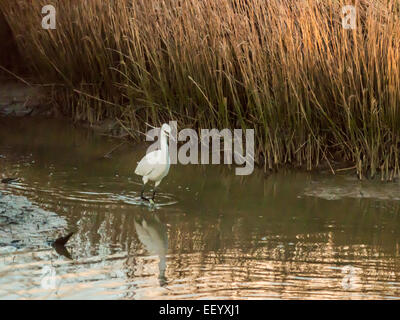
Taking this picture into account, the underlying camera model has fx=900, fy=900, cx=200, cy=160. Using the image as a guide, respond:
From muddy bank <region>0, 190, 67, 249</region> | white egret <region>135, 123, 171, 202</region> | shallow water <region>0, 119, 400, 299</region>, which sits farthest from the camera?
white egret <region>135, 123, 171, 202</region>

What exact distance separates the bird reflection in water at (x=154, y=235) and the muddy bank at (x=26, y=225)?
55 centimetres

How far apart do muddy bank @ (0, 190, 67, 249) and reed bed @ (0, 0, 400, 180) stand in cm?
213

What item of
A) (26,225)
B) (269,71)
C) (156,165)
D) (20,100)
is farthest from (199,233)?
(20,100)

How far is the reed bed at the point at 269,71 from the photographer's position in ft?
25.3

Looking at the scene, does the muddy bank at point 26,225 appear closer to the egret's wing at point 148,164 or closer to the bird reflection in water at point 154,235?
the bird reflection in water at point 154,235

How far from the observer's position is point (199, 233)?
20.5 ft

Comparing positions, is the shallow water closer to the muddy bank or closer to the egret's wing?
the muddy bank

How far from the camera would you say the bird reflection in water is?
18.5ft

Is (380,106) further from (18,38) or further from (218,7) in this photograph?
(18,38)

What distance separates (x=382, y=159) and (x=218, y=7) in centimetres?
206

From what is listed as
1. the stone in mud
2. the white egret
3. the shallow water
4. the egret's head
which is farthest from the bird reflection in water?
the stone in mud

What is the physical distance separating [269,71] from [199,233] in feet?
Answer: 7.84

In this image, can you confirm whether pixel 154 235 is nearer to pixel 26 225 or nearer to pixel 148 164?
pixel 26 225

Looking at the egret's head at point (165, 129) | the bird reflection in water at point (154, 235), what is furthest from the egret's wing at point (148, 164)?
the bird reflection in water at point (154, 235)
